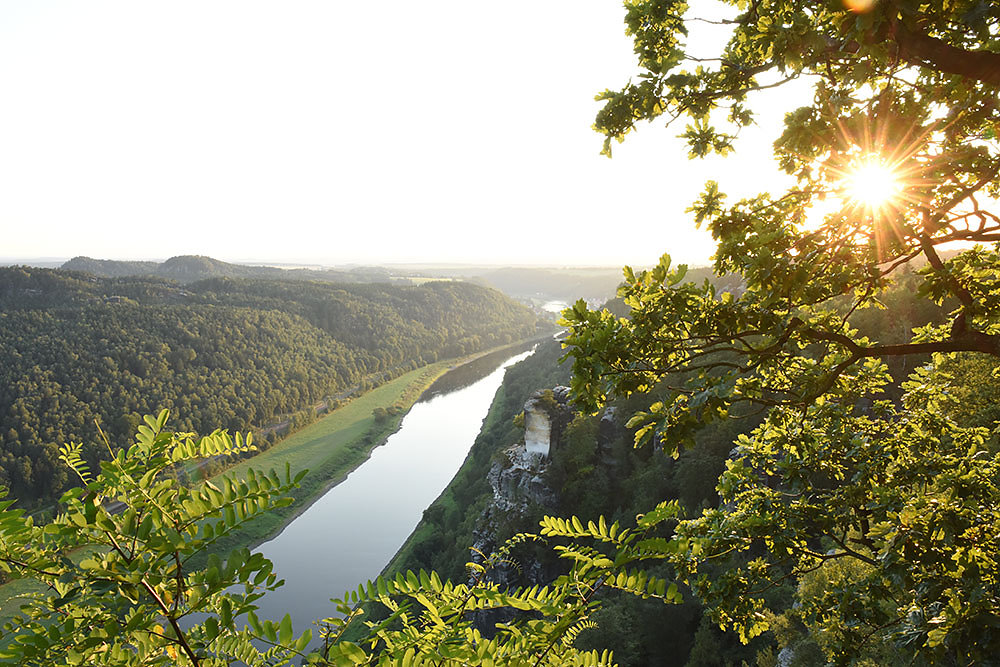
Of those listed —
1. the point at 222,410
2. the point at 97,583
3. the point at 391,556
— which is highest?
the point at 97,583

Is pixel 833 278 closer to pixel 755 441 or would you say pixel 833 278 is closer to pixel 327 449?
pixel 755 441

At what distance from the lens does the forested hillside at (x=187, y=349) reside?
198 feet

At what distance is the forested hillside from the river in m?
18.3

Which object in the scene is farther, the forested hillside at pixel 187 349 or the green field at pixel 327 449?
the forested hillside at pixel 187 349

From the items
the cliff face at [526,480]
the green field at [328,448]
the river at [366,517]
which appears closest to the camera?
the cliff face at [526,480]

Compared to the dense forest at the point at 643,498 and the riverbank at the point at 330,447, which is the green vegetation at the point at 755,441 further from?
the riverbank at the point at 330,447

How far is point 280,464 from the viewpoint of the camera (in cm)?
6216

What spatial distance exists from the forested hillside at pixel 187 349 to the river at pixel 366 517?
18.3 m

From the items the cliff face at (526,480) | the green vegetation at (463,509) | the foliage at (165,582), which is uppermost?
the foliage at (165,582)

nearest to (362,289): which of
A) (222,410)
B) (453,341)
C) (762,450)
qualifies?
(453,341)

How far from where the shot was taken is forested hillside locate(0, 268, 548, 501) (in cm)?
6047

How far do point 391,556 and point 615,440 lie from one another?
2408 cm

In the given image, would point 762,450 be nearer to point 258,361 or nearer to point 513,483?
point 513,483

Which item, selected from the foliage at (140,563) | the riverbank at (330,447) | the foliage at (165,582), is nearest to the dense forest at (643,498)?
the foliage at (165,582)
